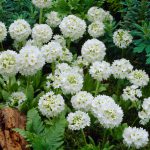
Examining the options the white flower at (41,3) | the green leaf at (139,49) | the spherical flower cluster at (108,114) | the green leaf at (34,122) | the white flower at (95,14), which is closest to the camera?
the spherical flower cluster at (108,114)

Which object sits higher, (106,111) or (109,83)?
Result: (106,111)

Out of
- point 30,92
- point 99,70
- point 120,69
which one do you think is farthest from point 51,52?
point 120,69

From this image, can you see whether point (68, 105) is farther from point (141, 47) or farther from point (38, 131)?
point (141, 47)

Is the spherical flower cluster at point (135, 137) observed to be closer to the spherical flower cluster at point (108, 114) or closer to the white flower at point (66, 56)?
the spherical flower cluster at point (108, 114)

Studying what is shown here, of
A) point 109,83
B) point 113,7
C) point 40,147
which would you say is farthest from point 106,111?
point 113,7

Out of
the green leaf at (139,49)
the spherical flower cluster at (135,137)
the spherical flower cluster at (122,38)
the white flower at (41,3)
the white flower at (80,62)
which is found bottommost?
the spherical flower cluster at (135,137)

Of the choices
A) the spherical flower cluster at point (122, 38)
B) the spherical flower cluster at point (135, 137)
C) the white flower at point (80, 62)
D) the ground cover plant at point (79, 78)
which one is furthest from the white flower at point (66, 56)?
the spherical flower cluster at point (135, 137)

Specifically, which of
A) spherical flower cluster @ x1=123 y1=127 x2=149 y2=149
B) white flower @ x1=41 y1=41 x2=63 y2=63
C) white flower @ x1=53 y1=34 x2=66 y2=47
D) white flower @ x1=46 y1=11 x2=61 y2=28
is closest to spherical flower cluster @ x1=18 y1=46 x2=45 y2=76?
white flower @ x1=41 y1=41 x2=63 y2=63
